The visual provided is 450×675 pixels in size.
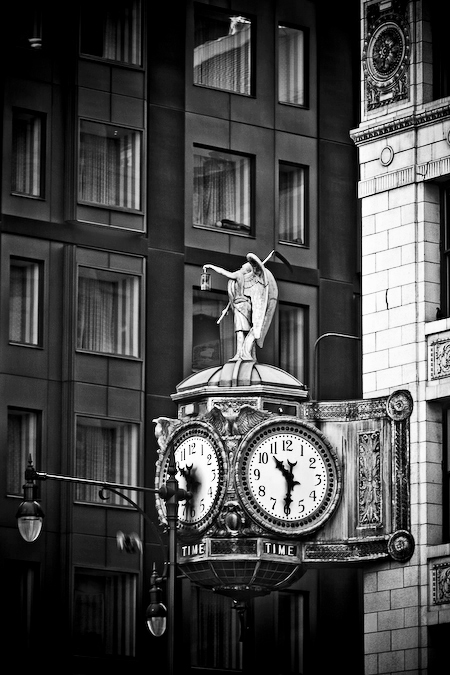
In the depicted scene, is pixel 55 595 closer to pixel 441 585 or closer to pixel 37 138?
pixel 37 138

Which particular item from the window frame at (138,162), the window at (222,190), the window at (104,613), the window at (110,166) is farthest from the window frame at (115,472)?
the window at (222,190)

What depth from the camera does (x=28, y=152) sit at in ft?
223

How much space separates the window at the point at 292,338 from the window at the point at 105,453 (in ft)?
21.3

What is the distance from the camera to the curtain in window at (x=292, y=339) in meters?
72.2

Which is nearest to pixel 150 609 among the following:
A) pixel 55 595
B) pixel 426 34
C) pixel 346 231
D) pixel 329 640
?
pixel 426 34

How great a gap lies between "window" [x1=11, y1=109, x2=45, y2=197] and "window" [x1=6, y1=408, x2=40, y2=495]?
6.49 m

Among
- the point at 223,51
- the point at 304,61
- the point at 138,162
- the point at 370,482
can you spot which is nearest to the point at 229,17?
the point at 223,51

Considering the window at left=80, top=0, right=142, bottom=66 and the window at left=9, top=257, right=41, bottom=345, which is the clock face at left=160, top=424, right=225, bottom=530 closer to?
the window at left=9, top=257, right=41, bottom=345

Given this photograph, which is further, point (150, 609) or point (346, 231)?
point (346, 231)

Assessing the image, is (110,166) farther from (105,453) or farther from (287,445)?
(287,445)

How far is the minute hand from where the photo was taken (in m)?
47.9

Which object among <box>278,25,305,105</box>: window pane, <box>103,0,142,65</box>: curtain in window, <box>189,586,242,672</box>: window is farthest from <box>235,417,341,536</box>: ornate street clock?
<box>278,25,305,105</box>: window pane

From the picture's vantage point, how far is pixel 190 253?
2768 inches

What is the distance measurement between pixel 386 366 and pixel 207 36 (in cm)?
2588
